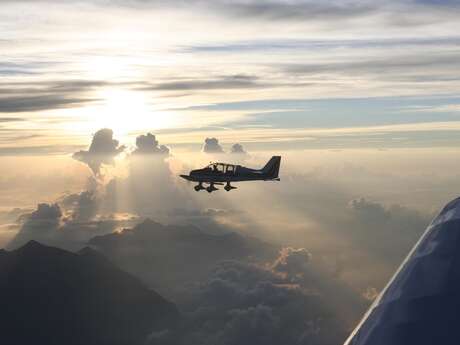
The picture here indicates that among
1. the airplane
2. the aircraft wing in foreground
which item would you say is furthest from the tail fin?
the aircraft wing in foreground

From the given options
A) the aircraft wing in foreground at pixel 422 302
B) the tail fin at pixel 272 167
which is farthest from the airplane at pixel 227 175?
the aircraft wing in foreground at pixel 422 302

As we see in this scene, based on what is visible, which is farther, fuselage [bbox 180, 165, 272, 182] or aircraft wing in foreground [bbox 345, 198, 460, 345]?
fuselage [bbox 180, 165, 272, 182]

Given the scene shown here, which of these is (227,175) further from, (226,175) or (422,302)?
(422,302)

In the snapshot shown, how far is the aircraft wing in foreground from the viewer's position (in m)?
11.5

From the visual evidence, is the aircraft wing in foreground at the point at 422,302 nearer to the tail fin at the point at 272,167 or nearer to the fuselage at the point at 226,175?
the fuselage at the point at 226,175

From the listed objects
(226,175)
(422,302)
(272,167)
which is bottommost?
(226,175)

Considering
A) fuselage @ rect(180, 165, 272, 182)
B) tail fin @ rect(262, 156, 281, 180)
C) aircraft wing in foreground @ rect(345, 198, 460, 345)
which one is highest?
aircraft wing in foreground @ rect(345, 198, 460, 345)

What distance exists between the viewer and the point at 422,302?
1294cm

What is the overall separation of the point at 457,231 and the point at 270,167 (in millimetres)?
116147

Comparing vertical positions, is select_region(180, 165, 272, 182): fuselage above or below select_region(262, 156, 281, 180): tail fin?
below

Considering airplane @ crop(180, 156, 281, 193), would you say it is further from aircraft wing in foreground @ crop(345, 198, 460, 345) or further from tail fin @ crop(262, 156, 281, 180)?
aircraft wing in foreground @ crop(345, 198, 460, 345)

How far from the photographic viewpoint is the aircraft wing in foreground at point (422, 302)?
37.8ft

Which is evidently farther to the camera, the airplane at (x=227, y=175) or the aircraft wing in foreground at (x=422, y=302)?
the airplane at (x=227, y=175)

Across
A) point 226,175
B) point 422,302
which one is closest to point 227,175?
point 226,175
